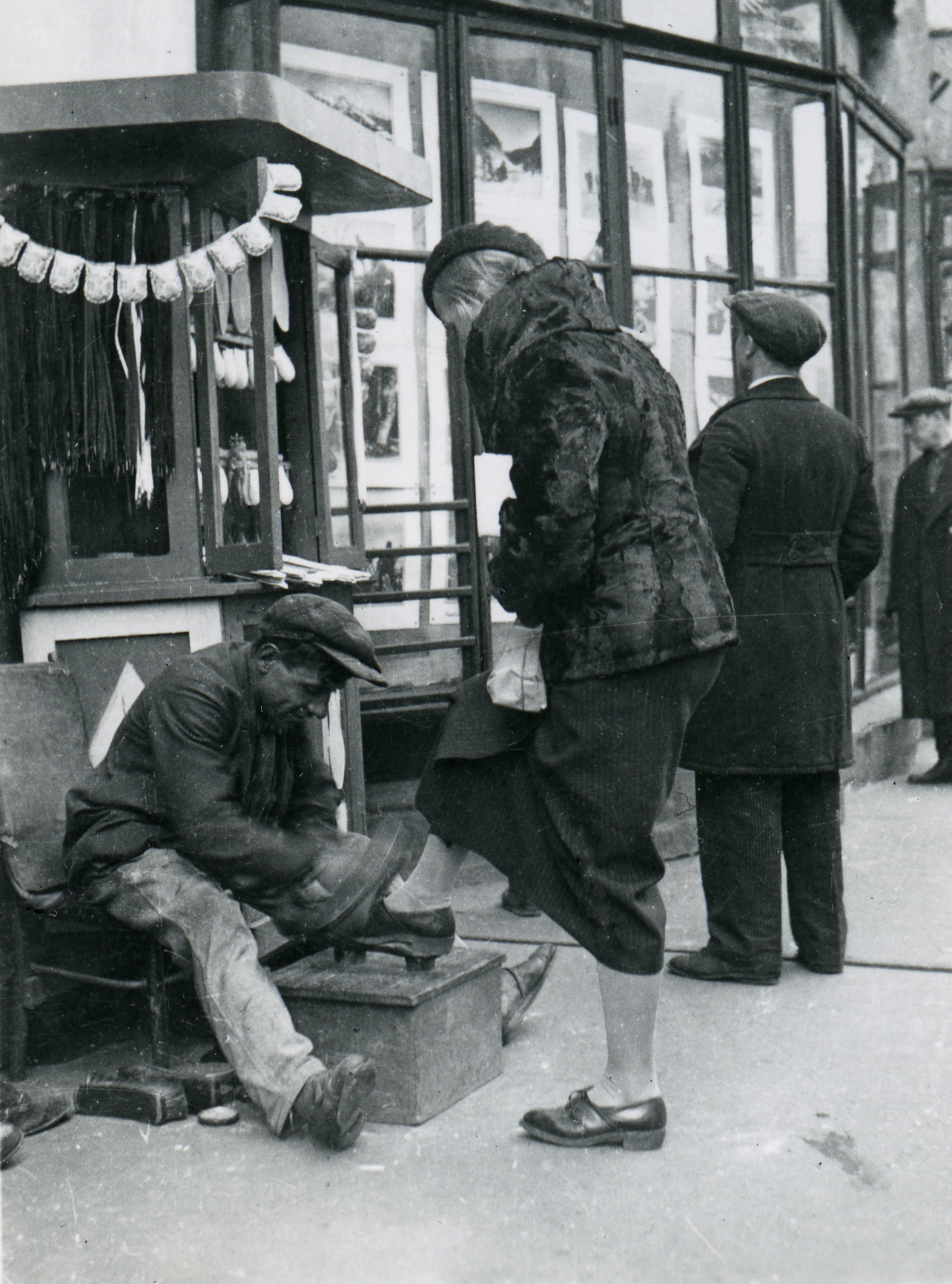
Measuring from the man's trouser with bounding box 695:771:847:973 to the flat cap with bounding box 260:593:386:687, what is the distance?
131 cm

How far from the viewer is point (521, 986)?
4168 mm

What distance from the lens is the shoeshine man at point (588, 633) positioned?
307 cm

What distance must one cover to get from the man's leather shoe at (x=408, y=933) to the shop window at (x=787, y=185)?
16.9 feet

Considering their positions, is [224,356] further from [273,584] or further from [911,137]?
[911,137]

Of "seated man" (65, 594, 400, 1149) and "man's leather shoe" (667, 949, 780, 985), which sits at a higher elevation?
"seated man" (65, 594, 400, 1149)

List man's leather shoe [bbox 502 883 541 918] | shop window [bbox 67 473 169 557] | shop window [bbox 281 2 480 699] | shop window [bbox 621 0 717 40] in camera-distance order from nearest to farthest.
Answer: shop window [bbox 67 473 169 557] → man's leather shoe [bbox 502 883 541 918] → shop window [bbox 281 2 480 699] → shop window [bbox 621 0 717 40]

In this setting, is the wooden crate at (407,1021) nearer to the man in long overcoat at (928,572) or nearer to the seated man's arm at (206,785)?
the seated man's arm at (206,785)

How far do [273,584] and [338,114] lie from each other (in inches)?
57.2

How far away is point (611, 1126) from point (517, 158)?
475 cm

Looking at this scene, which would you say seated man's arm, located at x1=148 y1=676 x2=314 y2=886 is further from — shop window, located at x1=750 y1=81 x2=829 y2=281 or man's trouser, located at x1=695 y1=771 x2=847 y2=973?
shop window, located at x1=750 y1=81 x2=829 y2=281

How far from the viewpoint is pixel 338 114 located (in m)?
4.57

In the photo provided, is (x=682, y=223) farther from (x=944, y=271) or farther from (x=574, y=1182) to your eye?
(x=574, y=1182)

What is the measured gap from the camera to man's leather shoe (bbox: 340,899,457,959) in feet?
11.1

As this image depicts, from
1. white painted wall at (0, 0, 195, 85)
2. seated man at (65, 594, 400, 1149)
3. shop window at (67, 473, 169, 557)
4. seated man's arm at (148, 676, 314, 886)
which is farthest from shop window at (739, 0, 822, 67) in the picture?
seated man's arm at (148, 676, 314, 886)
